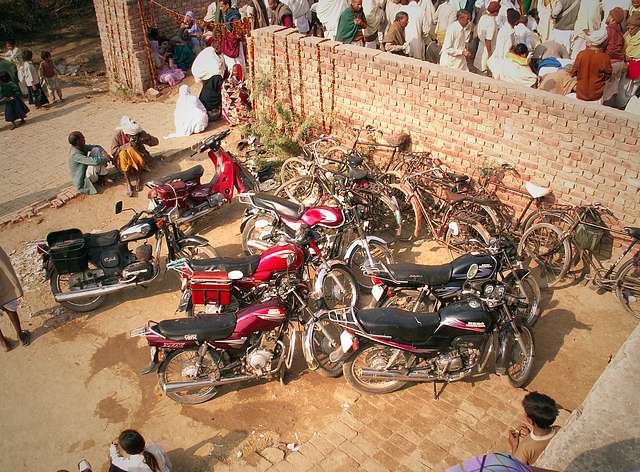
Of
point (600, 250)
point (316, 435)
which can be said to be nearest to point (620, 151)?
point (600, 250)

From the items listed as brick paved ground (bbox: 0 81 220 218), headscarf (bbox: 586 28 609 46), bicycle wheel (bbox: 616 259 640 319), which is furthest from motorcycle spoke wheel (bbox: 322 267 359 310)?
headscarf (bbox: 586 28 609 46)

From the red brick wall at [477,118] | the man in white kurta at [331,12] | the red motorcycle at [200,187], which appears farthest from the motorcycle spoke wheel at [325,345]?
the man in white kurta at [331,12]

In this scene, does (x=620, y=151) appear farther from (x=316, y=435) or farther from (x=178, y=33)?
(x=178, y=33)

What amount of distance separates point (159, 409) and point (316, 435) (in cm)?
165

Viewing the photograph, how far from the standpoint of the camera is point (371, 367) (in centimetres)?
545

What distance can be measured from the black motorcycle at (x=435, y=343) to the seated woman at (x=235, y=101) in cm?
646

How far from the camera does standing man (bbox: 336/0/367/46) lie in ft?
35.6

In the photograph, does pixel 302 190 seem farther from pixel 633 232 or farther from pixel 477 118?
pixel 633 232

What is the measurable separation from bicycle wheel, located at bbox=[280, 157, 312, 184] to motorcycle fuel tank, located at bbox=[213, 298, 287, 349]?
3260mm

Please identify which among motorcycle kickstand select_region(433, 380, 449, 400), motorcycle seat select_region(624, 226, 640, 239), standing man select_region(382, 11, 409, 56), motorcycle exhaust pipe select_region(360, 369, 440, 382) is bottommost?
motorcycle kickstand select_region(433, 380, 449, 400)

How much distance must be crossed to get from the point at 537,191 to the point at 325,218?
2787 millimetres

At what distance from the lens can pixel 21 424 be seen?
5.57 meters

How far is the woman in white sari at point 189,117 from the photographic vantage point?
10.9 meters

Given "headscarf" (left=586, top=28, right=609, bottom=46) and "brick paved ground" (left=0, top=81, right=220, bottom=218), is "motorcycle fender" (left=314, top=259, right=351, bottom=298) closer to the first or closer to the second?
"brick paved ground" (left=0, top=81, right=220, bottom=218)
